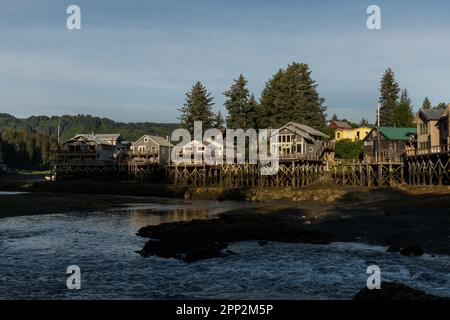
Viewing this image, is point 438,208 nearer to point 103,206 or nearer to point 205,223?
point 205,223

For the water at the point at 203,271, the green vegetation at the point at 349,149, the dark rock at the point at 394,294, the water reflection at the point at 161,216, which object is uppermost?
the green vegetation at the point at 349,149

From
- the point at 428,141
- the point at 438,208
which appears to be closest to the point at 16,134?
the point at 428,141

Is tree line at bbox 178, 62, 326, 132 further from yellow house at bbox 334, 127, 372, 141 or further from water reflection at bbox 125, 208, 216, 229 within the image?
water reflection at bbox 125, 208, 216, 229

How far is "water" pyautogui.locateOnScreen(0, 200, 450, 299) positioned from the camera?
14867mm

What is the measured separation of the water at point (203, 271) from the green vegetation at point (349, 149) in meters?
59.0

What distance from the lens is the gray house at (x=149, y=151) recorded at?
290 feet

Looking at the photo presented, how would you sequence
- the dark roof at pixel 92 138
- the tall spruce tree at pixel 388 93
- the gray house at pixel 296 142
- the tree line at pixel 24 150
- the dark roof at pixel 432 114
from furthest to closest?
the tree line at pixel 24 150
the tall spruce tree at pixel 388 93
the dark roof at pixel 92 138
the gray house at pixel 296 142
the dark roof at pixel 432 114

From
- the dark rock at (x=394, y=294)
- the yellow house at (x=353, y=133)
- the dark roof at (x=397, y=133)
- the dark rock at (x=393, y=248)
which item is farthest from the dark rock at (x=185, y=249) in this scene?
the yellow house at (x=353, y=133)

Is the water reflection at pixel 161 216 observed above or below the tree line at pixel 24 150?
below

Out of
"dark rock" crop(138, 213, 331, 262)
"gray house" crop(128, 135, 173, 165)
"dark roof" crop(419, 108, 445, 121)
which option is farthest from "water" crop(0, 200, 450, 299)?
"gray house" crop(128, 135, 173, 165)

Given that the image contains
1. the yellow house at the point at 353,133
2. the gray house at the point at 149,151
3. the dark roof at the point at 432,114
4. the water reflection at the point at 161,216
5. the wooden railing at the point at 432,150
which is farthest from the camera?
the yellow house at the point at 353,133

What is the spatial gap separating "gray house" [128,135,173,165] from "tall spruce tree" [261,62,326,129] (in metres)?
21.7

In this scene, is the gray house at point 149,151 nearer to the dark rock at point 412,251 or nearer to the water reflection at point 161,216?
the water reflection at point 161,216

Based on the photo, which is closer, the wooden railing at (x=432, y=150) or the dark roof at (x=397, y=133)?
the wooden railing at (x=432, y=150)
